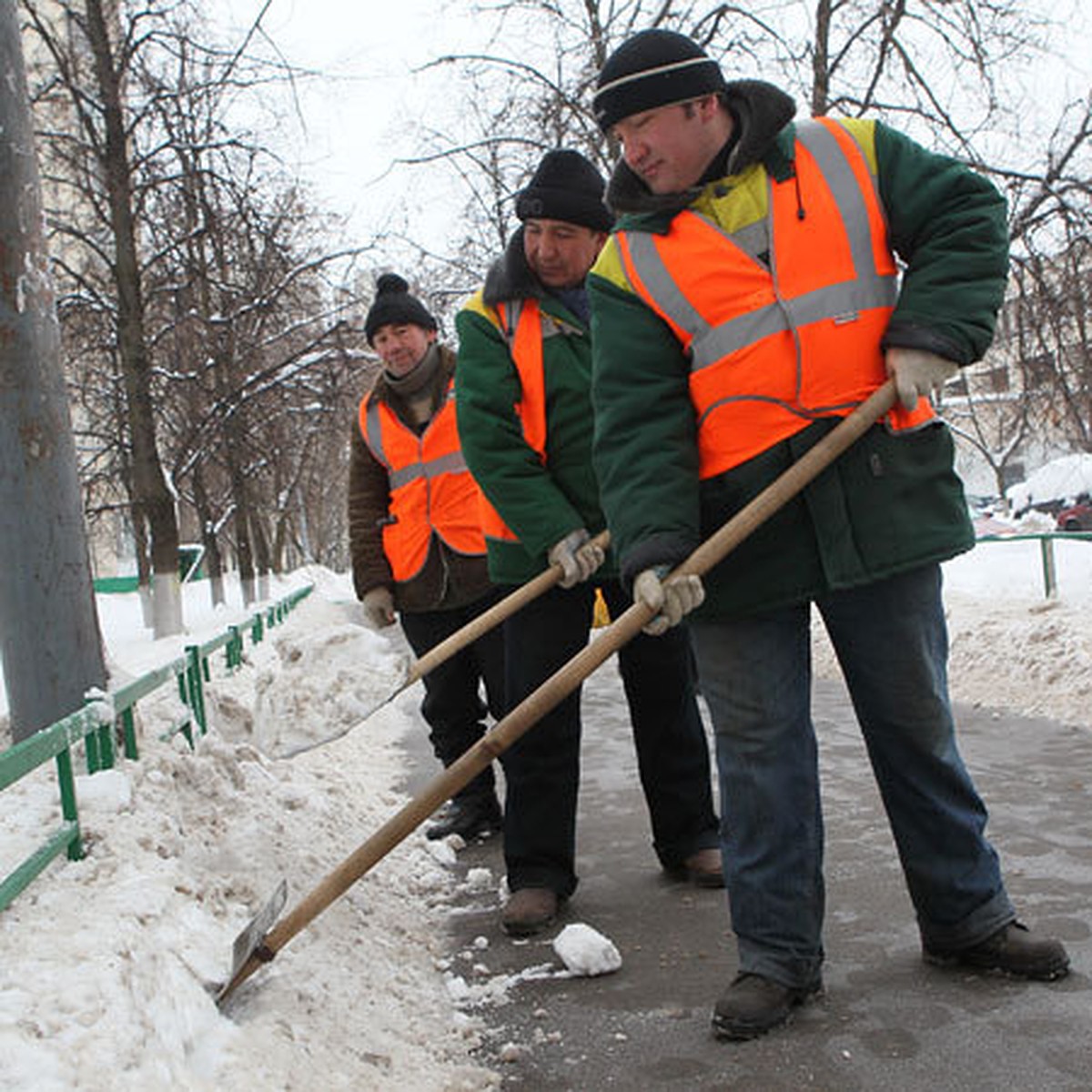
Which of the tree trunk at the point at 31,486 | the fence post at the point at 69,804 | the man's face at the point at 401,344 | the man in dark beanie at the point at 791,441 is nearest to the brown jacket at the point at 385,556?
the man's face at the point at 401,344

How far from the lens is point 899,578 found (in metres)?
2.95

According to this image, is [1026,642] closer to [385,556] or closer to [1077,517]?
[385,556]

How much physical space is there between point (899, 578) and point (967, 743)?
3.61 metres

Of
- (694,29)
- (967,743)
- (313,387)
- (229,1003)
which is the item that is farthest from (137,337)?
(229,1003)

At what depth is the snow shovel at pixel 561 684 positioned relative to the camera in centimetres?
282

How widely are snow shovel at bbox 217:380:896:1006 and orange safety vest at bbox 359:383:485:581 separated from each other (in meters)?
2.04

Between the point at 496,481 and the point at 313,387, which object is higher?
the point at 313,387

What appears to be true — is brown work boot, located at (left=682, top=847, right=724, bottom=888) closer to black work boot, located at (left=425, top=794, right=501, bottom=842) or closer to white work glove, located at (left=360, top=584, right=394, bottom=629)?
black work boot, located at (left=425, top=794, right=501, bottom=842)

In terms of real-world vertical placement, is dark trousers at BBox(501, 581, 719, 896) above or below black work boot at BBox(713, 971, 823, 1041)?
above

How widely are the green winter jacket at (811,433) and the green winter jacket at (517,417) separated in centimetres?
93

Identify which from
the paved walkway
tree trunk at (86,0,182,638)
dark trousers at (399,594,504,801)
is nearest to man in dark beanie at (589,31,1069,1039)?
the paved walkway

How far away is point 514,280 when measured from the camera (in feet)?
13.3

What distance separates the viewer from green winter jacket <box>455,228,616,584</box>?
3.96 metres

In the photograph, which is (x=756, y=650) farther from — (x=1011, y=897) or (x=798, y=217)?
(x=1011, y=897)
